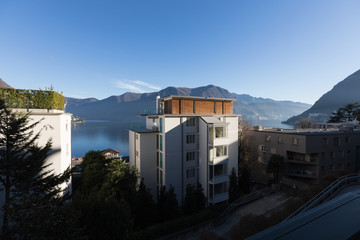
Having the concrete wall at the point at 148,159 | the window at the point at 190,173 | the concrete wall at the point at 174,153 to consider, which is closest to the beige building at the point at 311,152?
the window at the point at 190,173

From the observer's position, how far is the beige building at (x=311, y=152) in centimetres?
2998

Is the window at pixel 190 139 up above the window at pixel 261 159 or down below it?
above

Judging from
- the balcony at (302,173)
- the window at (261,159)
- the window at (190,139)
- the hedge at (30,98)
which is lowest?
the balcony at (302,173)

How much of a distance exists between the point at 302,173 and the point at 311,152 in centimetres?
422

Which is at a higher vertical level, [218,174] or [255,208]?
[218,174]

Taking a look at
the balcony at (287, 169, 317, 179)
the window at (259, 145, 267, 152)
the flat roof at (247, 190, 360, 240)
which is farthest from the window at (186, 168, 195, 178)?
the flat roof at (247, 190, 360, 240)

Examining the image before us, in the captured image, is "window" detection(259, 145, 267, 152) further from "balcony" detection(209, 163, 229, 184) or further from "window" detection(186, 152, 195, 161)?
"window" detection(186, 152, 195, 161)

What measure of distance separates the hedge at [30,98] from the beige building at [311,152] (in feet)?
111

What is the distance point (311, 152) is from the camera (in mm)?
29406

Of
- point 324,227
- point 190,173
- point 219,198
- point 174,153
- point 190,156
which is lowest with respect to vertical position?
point 219,198

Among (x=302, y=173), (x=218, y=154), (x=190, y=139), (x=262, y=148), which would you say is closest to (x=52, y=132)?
(x=190, y=139)

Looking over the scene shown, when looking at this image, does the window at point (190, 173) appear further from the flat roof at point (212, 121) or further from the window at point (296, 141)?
the window at point (296, 141)

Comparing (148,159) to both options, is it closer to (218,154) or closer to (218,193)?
(218,154)

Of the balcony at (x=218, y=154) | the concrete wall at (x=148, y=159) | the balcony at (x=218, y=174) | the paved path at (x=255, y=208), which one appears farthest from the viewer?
the concrete wall at (x=148, y=159)
